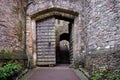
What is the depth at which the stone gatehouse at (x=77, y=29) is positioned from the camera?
→ 582 cm

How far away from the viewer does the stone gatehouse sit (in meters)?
5.82

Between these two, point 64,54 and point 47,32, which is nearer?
point 47,32

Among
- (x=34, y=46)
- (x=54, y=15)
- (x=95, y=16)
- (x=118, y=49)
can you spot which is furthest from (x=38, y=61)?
(x=118, y=49)

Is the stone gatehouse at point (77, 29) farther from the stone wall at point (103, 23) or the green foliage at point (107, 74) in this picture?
the green foliage at point (107, 74)

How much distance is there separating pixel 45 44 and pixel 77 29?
2.28 m

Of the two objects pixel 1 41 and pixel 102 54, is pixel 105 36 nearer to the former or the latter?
pixel 102 54

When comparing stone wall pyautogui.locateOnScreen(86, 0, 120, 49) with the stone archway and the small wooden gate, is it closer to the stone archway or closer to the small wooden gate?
the stone archway

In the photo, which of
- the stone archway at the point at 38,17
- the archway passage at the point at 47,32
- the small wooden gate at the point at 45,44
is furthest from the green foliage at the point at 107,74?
the small wooden gate at the point at 45,44

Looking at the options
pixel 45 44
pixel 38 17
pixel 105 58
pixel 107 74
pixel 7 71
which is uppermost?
pixel 38 17

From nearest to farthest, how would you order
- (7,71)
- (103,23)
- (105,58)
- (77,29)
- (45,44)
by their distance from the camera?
(7,71) → (105,58) → (103,23) → (77,29) → (45,44)

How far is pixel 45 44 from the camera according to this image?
1026 centimetres

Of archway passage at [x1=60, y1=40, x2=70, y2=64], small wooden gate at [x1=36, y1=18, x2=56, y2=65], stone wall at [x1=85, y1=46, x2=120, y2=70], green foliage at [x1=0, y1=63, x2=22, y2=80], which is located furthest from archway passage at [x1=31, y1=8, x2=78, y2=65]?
archway passage at [x1=60, y1=40, x2=70, y2=64]

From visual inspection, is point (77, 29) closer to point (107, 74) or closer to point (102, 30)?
point (102, 30)

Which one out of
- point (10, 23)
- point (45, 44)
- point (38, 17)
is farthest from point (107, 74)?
point (45, 44)
